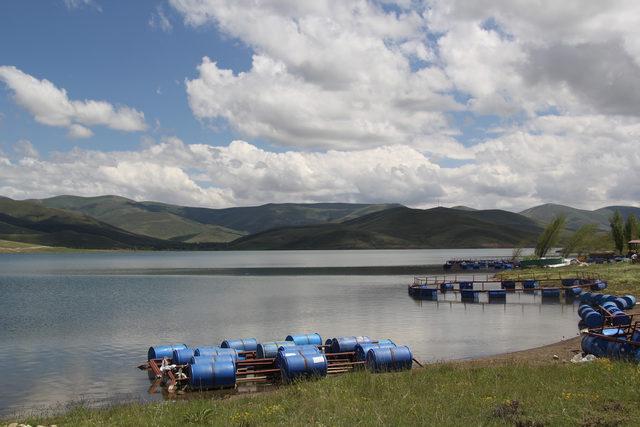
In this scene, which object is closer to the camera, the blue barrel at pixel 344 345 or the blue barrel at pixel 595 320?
the blue barrel at pixel 344 345

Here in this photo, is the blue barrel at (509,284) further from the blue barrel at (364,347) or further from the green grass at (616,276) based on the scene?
the blue barrel at (364,347)

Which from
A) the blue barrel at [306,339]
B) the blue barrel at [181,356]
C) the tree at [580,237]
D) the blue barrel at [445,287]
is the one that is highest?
the tree at [580,237]

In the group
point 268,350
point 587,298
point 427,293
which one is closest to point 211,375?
point 268,350

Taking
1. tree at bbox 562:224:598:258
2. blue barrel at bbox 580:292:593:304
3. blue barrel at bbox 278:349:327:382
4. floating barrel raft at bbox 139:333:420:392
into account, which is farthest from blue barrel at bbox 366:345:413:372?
tree at bbox 562:224:598:258

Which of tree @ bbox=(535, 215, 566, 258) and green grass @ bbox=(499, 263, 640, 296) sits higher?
tree @ bbox=(535, 215, 566, 258)

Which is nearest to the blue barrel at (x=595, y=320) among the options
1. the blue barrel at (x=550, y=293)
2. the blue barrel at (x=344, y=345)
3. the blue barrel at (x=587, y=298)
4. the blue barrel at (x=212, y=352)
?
the blue barrel at (x=344, y=345)

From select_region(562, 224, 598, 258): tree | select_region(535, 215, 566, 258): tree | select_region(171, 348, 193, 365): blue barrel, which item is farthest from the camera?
select_region(562, 224, 598, 258): tree

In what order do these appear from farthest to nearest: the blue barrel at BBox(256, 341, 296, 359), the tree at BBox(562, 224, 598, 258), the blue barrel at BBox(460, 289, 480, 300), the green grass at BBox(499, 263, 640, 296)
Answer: the tree at BBox(562, 224, 598, 258), the blue barrel at BBox(460, 289, 480, 300), the green grass at BBox(499, 263, 640, 296), the blue barrel at BBox(256, 341, 296, 359)

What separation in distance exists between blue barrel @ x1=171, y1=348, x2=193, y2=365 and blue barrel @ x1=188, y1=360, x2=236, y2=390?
420 cm

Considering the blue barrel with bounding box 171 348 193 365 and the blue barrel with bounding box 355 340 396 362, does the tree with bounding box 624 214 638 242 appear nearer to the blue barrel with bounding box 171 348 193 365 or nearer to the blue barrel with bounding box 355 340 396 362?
the blue barrel with bounding box 355 340 396 362

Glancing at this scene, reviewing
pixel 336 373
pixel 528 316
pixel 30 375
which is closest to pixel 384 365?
pixel 336 373

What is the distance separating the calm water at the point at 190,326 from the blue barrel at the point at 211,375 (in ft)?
7.90

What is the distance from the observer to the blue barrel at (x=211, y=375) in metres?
29.5

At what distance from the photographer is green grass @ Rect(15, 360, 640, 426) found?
16484 mm
